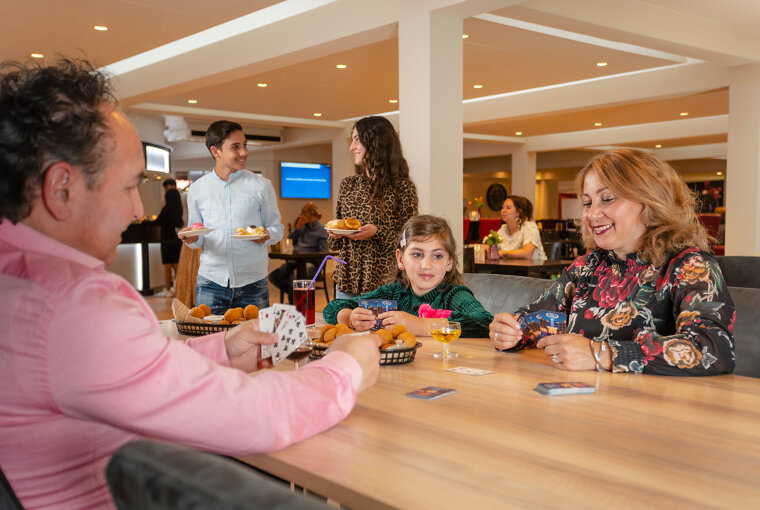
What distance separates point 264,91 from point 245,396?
8.58 metres

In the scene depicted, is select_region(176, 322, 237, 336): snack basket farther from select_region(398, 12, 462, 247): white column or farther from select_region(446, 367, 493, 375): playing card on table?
select_region(398, 12, 462, 247): white column

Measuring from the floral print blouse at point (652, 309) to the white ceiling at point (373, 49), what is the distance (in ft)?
9.01

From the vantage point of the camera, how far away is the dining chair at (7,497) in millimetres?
913

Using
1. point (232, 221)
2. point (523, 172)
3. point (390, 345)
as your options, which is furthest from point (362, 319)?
point (523, 172)

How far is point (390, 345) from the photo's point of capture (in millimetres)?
1837

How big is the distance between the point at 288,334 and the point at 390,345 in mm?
454

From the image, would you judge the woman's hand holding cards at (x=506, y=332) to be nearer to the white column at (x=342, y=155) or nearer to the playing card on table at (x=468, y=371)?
the playing card on table at (x=468, y=371)

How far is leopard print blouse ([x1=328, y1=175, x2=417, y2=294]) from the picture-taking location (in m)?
3.49

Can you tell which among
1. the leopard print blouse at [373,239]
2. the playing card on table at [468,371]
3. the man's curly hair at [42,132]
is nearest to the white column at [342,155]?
the leopard print blouse at [373,239]

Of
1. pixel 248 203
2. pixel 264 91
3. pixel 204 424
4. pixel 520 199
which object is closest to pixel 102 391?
pixel 204 424

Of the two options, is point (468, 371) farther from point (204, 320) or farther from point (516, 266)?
point (516, 266)

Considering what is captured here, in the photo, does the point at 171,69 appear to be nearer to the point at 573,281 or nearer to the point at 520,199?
the point at 520,199

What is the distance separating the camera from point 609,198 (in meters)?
2.02

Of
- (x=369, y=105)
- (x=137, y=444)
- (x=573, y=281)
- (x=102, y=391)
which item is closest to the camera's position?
(x=137, y=444)
